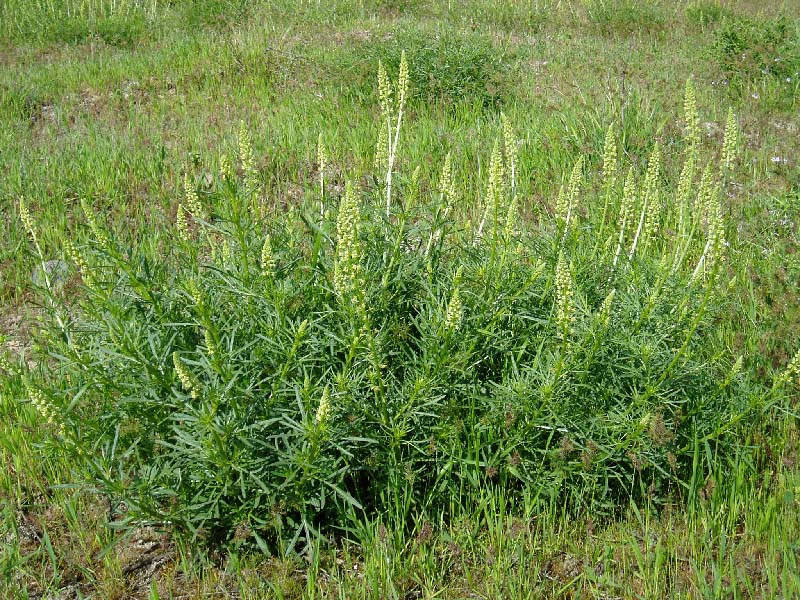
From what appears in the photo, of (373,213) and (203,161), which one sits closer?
(373,213)

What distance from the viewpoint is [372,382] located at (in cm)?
298

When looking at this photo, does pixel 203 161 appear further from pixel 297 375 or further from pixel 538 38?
pixel 538 38

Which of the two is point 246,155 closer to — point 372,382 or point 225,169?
point 225,169

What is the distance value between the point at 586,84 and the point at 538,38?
2659mm

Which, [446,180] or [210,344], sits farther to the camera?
[446,180]

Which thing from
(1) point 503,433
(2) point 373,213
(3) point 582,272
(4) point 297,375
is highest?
(2) point 373,213

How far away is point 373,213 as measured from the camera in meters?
3.46

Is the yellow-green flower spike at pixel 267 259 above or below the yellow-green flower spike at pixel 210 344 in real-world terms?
above

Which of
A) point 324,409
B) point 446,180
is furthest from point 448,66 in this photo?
point 324,409

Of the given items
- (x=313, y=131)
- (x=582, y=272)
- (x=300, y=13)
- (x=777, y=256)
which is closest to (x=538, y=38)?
(x=300, y=13)

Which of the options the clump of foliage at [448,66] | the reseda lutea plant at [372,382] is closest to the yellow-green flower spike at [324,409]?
the reseda lutea plant at [372,382]

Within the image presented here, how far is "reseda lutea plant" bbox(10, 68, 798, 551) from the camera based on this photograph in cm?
280

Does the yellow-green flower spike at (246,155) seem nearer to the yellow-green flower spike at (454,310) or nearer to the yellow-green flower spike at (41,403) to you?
the yellow-green flower spike at (454,310)

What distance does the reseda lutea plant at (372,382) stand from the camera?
280cm
